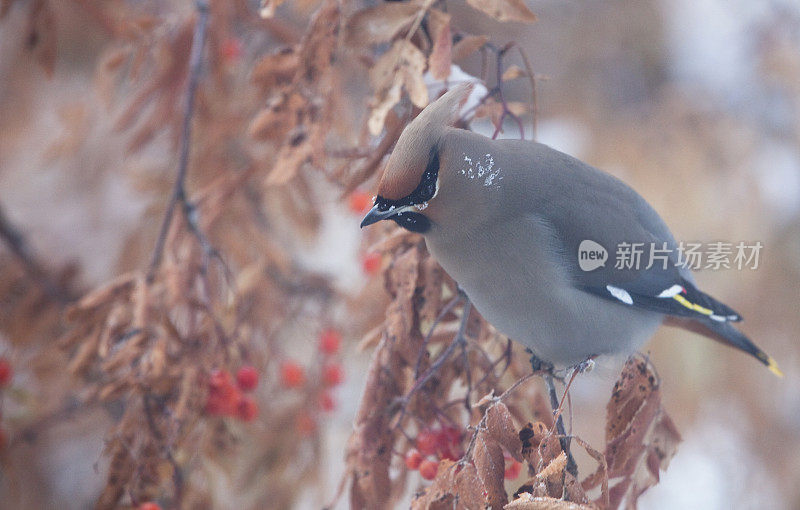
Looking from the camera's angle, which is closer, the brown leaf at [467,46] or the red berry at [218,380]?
the brown leaf at [467,46]

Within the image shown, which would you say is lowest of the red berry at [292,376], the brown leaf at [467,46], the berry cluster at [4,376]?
the red berry at [292,376]

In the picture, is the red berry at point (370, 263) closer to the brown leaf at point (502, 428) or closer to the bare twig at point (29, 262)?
the bare twig at point (29, 262)

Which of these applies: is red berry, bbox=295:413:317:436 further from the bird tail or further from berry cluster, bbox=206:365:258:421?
the bird tail

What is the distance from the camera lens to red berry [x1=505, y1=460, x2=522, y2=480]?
3.30ft

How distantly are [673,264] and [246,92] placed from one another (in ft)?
3.66

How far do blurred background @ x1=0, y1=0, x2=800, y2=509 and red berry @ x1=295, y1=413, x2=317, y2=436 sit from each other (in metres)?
0.06

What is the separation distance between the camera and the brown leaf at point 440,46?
0.93m

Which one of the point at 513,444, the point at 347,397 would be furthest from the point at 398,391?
the point at 347,397

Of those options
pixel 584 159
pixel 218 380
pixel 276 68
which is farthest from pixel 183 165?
pixel 584 159

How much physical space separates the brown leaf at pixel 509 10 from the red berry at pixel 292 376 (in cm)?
99

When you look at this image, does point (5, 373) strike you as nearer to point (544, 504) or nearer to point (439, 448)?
point (439, 448)

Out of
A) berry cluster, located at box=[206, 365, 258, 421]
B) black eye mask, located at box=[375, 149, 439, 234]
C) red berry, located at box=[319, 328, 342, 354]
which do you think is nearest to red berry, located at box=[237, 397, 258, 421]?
berry cluster, located at box=[206, 365, 258, 421]

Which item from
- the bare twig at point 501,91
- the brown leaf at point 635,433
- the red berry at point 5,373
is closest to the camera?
the brown leaf at point 635,433

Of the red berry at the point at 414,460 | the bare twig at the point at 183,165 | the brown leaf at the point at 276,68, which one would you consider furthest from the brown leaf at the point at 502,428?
the bare twig at the point at 183,165
